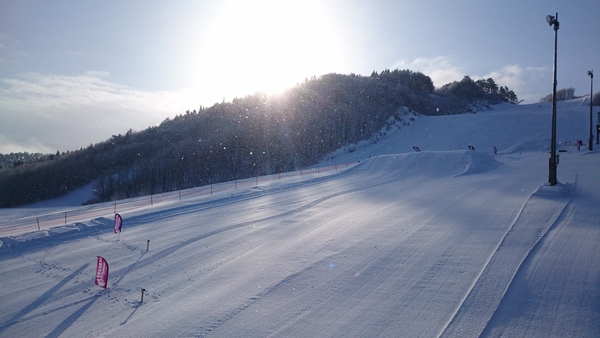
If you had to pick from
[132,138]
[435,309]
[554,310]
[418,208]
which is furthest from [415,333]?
[132,138]

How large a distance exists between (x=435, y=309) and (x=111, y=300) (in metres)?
6.59

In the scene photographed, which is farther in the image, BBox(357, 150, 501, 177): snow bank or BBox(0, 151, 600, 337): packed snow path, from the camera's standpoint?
BBox(357, 150, 501, 177): snow bank

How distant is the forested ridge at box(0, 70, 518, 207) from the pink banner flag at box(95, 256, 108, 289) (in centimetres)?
4878

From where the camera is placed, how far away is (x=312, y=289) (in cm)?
903

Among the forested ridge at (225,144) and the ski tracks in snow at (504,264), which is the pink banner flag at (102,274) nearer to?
the ski tracks in snow at (504,264)

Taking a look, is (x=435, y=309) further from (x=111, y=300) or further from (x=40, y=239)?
(x=40, y=239)

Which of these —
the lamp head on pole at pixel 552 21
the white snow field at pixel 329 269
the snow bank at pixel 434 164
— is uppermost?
the lamp head on pole at pixel 552 21

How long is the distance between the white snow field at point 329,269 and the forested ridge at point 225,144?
42.8 metres

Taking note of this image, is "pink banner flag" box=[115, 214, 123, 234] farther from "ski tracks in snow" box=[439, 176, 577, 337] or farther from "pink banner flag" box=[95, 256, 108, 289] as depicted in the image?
"ski tracks in snow" box=[439, 176, 577, 337]

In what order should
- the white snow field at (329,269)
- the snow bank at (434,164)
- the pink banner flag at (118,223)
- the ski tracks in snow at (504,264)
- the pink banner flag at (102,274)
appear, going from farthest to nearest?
the snow bank at (434,164) → the pink banner flag at (118,223) → the pink banner flag at (102,274) → the white snow field at (329,269) → the ski tracks in snow at (504,264)

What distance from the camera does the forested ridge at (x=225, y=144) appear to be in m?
63.0

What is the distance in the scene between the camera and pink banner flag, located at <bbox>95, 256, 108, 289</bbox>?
9641mm

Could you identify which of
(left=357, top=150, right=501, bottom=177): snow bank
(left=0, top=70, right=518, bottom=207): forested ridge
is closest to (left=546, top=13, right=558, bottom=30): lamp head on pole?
(left=357, top=150, right=501, bottom=177): snow bank

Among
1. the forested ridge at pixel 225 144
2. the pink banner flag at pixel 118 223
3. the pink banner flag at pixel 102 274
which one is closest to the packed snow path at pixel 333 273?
the pink banner flag at pixel 102 274
